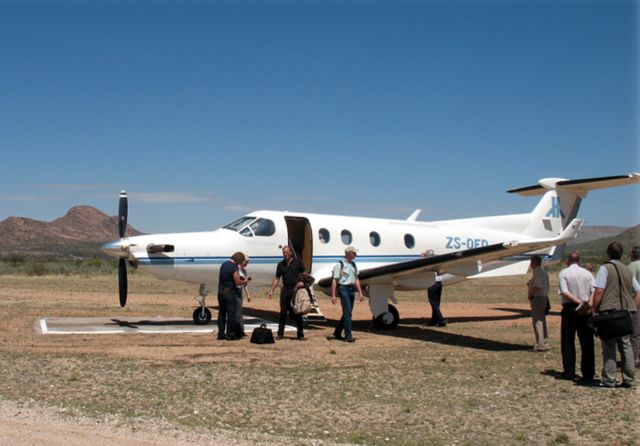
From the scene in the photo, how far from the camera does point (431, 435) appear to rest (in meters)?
7.36

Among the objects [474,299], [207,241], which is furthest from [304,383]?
[474,299]

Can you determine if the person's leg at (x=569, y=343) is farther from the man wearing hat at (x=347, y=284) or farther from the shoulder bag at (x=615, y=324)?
the man wearing hat at (x=347, y=284)

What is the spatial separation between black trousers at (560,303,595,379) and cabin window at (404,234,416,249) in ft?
29.8

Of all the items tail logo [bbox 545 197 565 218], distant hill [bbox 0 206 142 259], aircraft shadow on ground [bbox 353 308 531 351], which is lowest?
aircraft shadow on ground [bbox 353 308 531 351]

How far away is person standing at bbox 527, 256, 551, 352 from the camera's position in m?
13.2

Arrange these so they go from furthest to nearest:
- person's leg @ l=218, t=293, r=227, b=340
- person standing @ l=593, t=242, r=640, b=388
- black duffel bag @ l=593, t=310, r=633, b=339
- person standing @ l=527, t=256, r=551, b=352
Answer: person's leg @ l=218, t=293, r=227, b=340, person standing @ l=527, t=256, r=551, b=352, person standing @ l=593, t=242, r=640, b=388, black duffel bag @ l=593, t=310, r=633, b=339

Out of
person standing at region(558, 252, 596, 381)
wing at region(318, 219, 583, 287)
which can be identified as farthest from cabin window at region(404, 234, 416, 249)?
person standing at region(558, 252, 596, 381)

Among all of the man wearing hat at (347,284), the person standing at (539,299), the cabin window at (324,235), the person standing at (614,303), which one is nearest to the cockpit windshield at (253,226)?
the cabin window at (324,235)

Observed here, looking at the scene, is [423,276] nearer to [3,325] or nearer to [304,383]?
[304,383]

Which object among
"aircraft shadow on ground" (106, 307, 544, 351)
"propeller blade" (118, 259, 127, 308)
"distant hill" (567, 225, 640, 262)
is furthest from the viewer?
"distant hill" (567, 225, 640, 262)

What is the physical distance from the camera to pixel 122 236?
55.5 ft

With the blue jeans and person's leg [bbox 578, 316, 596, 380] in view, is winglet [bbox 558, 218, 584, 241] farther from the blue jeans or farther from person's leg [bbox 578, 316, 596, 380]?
the blue jeans

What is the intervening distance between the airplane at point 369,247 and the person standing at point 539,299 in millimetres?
867

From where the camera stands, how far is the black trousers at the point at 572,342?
1035 centimetres
